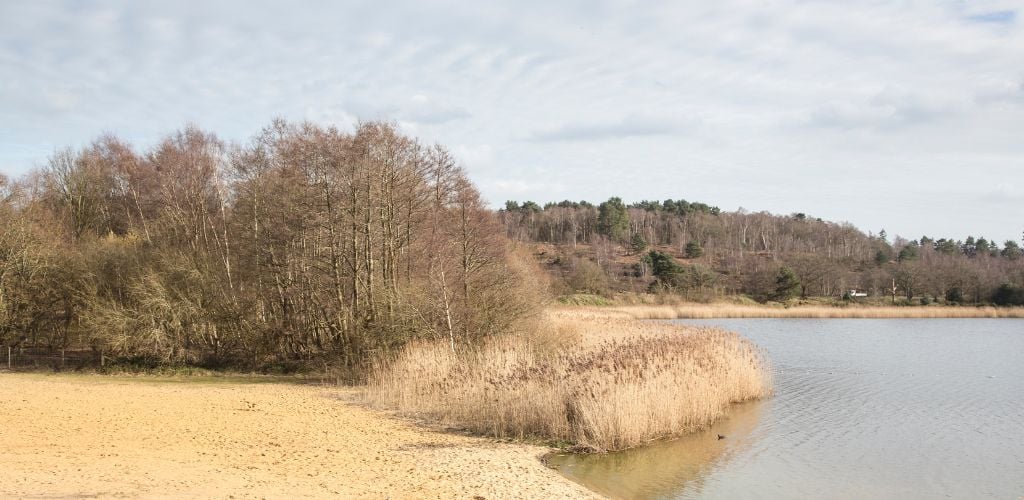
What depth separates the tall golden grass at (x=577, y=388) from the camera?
12.4 metres

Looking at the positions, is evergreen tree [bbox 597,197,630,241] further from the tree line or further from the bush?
the tree line

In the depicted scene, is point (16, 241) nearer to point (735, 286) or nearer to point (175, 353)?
point (175, 353)

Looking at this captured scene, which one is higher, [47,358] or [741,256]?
[741,256]

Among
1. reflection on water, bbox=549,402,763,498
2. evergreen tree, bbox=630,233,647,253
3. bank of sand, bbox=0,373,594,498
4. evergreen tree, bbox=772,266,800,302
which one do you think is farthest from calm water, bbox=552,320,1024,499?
evergreen tree, bbox=630,233,647,253

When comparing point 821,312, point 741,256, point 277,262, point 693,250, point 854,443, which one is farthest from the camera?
point 741,256

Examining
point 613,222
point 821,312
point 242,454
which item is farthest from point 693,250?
point 242,454

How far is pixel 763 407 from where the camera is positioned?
17156 millimetres

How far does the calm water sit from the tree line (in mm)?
7916

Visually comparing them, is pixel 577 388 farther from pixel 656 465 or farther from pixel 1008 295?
pixel 1008 295

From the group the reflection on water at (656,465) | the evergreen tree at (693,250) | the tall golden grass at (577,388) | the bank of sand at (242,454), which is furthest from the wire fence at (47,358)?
the evergreen tree at (693,250)

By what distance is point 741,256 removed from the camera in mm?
101562

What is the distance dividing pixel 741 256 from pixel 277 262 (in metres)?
88.2

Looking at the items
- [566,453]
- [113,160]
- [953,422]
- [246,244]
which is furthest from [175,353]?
[953,422]

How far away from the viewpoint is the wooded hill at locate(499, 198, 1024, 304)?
2650 inches
